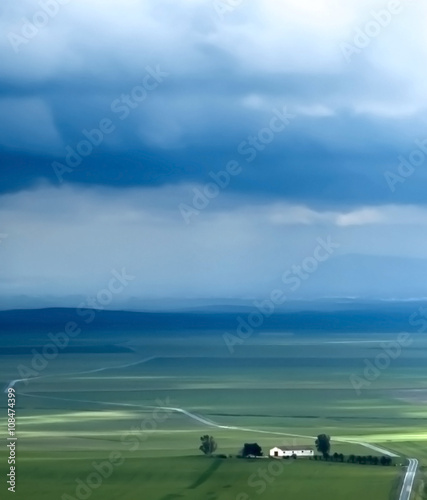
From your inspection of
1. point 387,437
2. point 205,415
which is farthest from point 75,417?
point 387,437

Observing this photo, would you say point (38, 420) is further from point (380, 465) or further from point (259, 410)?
point (380, 465)

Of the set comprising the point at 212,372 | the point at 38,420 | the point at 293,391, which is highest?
the point at 212,372

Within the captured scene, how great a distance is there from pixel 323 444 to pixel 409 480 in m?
1.93

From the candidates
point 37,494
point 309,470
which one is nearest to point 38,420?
point 37,494

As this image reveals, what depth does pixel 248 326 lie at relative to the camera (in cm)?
3052

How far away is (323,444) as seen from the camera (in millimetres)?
13734

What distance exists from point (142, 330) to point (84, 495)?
1791 centimetres

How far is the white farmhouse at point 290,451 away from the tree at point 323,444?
0.49 ft

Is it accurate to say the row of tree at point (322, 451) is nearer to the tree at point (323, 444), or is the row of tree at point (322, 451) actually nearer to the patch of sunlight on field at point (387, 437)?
the tree at point (323, 444)
